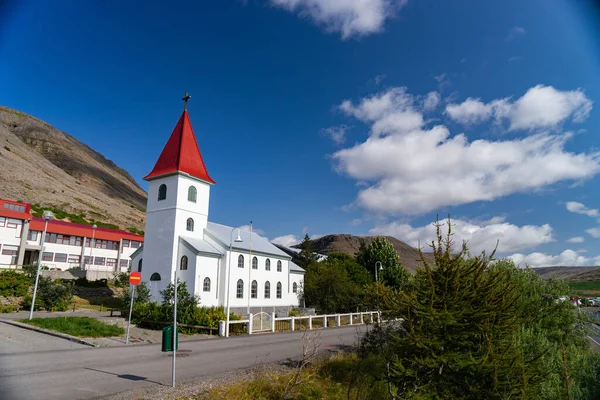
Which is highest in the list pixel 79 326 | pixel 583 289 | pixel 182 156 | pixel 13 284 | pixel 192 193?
pixel 182 156

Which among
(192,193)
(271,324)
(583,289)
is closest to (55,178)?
(192,193)

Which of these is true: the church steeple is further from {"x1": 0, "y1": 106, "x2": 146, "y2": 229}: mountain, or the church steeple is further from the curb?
{"x1": 0, "y1": 106, "x2": 146, "y2": 229}: mountain

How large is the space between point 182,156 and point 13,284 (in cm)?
1557

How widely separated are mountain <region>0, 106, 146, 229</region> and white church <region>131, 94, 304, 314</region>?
5804cm

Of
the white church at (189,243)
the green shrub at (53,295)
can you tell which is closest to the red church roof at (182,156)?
A: the white church at (189,243)

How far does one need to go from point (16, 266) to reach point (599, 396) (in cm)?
5561

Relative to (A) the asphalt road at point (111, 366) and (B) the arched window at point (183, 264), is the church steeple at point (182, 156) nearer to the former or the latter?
(B) the arched window at point (183, 264)

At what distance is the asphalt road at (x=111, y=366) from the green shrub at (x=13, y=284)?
17416 millimetres

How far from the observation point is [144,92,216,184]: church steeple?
31547mm

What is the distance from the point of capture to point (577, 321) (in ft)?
59.5

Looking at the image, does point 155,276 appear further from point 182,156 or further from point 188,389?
point 188,389

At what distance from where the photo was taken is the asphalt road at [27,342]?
1413 cm

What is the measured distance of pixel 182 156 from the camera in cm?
3180

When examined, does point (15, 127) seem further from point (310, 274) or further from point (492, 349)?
point (492, 349)
